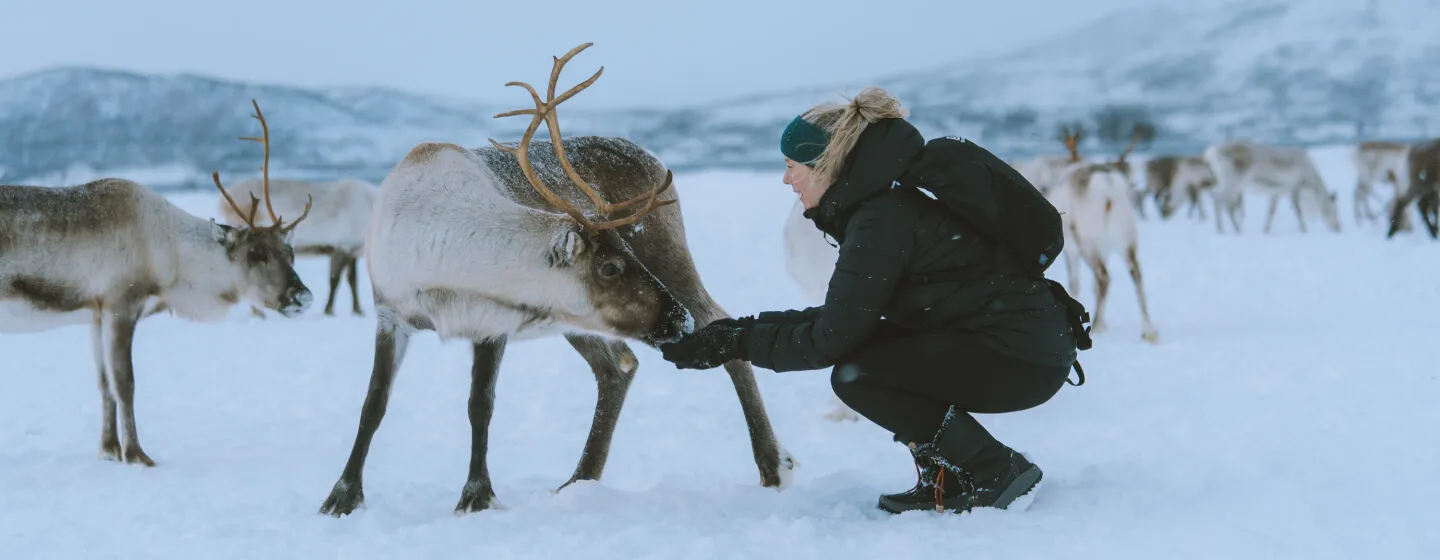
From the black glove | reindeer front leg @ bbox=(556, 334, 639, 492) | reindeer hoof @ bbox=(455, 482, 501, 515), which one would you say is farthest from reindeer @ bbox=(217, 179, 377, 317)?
the black glove

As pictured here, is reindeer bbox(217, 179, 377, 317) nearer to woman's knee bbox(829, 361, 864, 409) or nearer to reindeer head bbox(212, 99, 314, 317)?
reindeer head bbox(212, 99, 314, 317)

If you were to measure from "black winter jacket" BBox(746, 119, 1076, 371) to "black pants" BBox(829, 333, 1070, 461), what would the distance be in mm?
43

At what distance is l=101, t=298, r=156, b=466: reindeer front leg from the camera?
16.2ft

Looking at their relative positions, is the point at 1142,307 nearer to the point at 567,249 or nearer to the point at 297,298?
the point at 297,298

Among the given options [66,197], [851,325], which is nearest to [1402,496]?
[851,325]

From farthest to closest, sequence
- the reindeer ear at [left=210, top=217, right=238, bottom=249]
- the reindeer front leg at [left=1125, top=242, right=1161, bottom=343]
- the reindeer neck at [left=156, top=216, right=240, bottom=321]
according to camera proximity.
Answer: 1. the reindeer front leg at [left=1125, top=242, right=1161, bottom=343]
2. the reindeer ear at [left=210, top=217, right=238, bottom=249]
3. the reindeer neck at [left=156, top=216, right=240, bottom=321]

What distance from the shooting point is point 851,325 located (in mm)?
2904

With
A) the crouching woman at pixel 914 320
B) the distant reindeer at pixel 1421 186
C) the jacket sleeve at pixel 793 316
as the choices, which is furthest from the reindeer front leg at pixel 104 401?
the distant reindeer at pixel 1421 186

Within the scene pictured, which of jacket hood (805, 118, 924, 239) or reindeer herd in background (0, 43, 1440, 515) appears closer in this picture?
jacket hood (805, 118, 924, 239)

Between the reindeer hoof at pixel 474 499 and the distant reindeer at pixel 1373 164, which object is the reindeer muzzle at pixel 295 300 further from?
the distant reindeer at pixel 1373 164

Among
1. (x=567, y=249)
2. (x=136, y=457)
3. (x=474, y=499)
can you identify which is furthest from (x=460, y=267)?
(x=136, y=457)

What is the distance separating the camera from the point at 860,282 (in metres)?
2.87

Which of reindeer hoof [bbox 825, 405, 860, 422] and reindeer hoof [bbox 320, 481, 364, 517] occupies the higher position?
reindeer hoof [bbox 320, 481, 364, 517]

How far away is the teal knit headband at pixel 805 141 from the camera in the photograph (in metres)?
3.06
